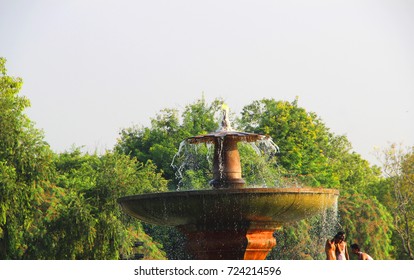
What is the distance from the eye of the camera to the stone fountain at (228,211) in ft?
51.8

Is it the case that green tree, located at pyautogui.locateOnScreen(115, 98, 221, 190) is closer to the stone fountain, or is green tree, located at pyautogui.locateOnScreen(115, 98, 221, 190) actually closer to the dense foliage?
the dense foliage

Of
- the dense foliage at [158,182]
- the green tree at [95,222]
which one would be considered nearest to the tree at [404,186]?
the dense foliage at [158,182]

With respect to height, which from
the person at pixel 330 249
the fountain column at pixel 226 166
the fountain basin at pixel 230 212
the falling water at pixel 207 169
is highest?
the falling water at pixel 207 169

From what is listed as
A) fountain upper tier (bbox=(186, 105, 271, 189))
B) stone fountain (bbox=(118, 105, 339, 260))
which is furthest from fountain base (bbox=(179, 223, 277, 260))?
fountain upper tier (bbox=(186, 105, 271, 189))

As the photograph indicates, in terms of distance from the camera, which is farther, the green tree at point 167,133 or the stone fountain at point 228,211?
the green tree at point 167,133

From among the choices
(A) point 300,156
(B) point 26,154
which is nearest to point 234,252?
(B) point 26,154

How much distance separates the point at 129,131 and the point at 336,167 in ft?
47.9

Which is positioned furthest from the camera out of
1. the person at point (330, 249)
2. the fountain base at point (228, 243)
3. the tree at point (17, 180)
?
the tree at point (17, 180)

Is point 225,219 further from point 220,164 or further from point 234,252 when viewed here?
point 220,164

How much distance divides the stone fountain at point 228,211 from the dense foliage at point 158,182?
2.00 metres

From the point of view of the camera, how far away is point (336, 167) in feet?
198

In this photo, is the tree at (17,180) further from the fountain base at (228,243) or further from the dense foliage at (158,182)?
the fountain base at (228,243)

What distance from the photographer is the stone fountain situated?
15.8 metres

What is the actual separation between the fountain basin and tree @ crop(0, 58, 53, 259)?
43.5ft
